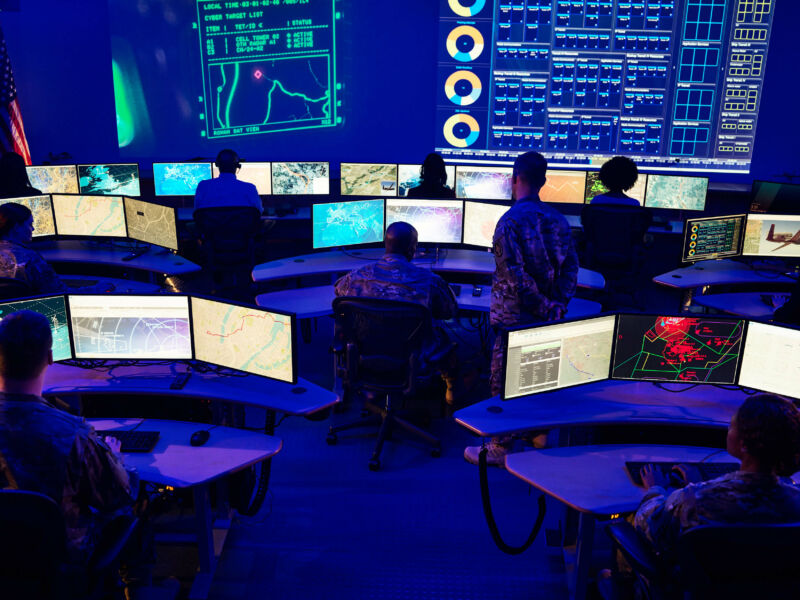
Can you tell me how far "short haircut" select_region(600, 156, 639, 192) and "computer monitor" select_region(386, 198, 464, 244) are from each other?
1211 millimetres

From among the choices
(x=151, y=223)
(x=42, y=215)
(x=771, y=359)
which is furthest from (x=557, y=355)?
(x=42, y=215)

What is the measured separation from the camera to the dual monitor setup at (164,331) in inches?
108

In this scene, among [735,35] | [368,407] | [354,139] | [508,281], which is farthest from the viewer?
[354,139]

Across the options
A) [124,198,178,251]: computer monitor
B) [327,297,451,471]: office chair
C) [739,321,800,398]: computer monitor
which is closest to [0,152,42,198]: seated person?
[124,198,178,251]: computer monitor

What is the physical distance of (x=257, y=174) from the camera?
249 inches

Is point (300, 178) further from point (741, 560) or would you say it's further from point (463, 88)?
point (741, 560)

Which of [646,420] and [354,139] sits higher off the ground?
[354,139]

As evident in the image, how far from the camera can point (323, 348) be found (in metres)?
5.07

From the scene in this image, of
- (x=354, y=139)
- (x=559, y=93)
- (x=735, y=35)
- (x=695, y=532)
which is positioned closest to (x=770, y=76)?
(x=735, y=35)

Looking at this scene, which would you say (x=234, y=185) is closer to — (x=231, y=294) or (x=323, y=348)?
(x=231, y=294)

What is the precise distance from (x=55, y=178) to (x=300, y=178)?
2085 millimetres

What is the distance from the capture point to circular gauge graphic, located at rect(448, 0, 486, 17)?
6527mm

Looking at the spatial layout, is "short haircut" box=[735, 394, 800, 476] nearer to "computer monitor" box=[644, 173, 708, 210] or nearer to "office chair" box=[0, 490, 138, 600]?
"office chair" box=[0, 490, 138, 600]

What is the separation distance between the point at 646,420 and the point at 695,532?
1.06 meters
